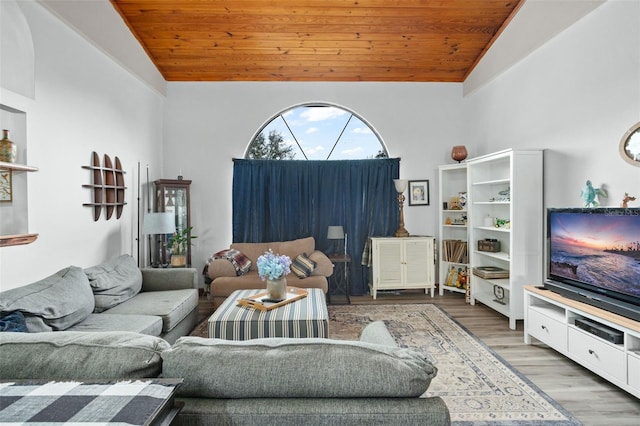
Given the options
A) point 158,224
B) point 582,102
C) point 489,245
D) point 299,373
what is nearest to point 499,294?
point 489,245

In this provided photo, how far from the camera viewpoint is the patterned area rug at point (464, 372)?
215 centimetres

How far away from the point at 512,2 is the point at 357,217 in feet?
10.7

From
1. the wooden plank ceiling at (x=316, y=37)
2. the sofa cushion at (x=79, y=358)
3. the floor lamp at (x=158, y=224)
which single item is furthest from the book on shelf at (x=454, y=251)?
the sofa cushion at (x=79, y=358)

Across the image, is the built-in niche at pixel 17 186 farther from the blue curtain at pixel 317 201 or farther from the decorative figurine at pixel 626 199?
the decorative figurine at pixel 626 199

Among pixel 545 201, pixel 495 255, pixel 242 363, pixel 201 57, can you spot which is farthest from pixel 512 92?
pixel 242 363

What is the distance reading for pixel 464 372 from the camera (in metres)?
2.71

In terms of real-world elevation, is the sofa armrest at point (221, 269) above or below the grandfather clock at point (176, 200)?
below

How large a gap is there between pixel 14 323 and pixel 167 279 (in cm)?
182

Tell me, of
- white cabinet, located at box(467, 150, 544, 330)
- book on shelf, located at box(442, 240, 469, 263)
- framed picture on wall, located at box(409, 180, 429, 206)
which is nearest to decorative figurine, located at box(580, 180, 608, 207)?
white cabinet, located at box(467, 150, 544, 330)

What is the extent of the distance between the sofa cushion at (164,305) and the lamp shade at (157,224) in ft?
2.44

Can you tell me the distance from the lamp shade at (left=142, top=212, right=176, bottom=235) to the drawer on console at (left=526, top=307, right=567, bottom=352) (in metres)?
3.85

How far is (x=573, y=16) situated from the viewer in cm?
329

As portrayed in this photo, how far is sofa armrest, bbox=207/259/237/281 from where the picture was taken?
4.31 m

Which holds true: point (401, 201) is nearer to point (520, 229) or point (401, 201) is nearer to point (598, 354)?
point (520, 229)
